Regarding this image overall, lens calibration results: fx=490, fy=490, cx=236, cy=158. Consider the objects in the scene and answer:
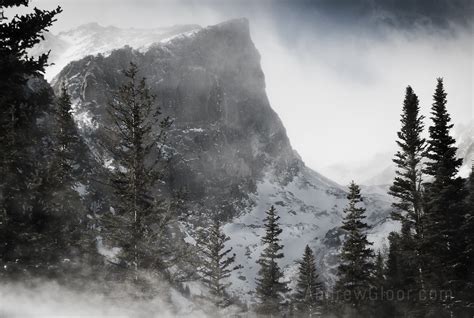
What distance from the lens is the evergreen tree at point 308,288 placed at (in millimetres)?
51469

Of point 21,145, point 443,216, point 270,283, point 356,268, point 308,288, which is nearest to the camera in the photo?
point 21,145

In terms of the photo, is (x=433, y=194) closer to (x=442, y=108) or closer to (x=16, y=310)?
(x=442, y=108)

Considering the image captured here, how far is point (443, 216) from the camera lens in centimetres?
2908

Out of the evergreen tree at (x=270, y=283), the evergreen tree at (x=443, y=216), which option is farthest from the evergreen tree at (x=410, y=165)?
the evergreen tree at (x=270, y=283)

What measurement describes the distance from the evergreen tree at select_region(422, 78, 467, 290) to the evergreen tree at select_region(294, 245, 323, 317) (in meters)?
22.0

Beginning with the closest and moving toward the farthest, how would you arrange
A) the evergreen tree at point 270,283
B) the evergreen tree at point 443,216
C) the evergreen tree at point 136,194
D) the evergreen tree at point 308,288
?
the evergreen tree at point 136,194
the evergreen tree at point 443,216
the evergreen tree at point 270,283
the evergreen tree at point 308,288

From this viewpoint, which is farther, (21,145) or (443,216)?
(443,216)

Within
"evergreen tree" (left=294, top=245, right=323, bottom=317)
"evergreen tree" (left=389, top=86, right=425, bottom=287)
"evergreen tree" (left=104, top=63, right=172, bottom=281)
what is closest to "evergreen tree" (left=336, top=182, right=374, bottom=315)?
"evergreen tree" (left=389, top=86, right=425, bottom=287)

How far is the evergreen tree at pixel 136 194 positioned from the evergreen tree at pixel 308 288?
1310 inches

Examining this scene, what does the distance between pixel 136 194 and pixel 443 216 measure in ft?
62.4

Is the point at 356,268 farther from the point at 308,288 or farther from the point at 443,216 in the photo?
the point at 308,288

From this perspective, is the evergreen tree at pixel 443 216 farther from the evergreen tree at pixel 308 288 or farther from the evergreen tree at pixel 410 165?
the evergreen tree at pixel 308 288

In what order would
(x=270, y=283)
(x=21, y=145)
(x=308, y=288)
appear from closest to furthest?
(x=21, y=145)
(x=270, y=283)
(x=308, y=288)

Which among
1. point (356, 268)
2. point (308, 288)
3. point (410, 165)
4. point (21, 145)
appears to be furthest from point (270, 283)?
point (21, 145)
